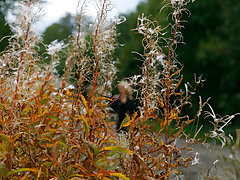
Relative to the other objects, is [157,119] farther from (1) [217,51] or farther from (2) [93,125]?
(1) [217,51]

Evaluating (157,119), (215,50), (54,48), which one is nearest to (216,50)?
(215,50)

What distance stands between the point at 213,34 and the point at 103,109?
14.8 m

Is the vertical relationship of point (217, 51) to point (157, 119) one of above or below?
above

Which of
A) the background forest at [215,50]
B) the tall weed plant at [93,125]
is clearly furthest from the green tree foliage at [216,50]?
the tall weed plant at [93,125]

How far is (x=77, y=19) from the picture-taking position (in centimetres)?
195

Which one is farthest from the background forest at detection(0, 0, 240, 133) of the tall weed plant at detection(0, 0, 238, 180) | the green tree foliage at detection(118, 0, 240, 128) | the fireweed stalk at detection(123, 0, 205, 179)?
the fireweed stalk at detection(123, 0, 205, 179)

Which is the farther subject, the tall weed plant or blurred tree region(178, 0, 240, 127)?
blurred tree region(178, 0, 240, 127)

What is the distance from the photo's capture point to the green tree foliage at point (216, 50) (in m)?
14.6

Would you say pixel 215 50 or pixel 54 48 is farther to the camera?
pixel 215 50

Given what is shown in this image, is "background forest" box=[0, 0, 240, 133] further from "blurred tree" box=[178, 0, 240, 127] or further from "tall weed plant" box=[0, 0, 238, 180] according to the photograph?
"tall weed plant" box=[0, 0, 238, 180]

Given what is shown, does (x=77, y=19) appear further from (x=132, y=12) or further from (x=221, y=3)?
(x=132, y=12)

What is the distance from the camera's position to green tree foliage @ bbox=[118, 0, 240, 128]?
14.6m

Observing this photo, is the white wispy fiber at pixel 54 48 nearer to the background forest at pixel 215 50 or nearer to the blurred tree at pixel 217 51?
the background forest at pixel 215 50

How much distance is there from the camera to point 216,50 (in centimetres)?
1514
